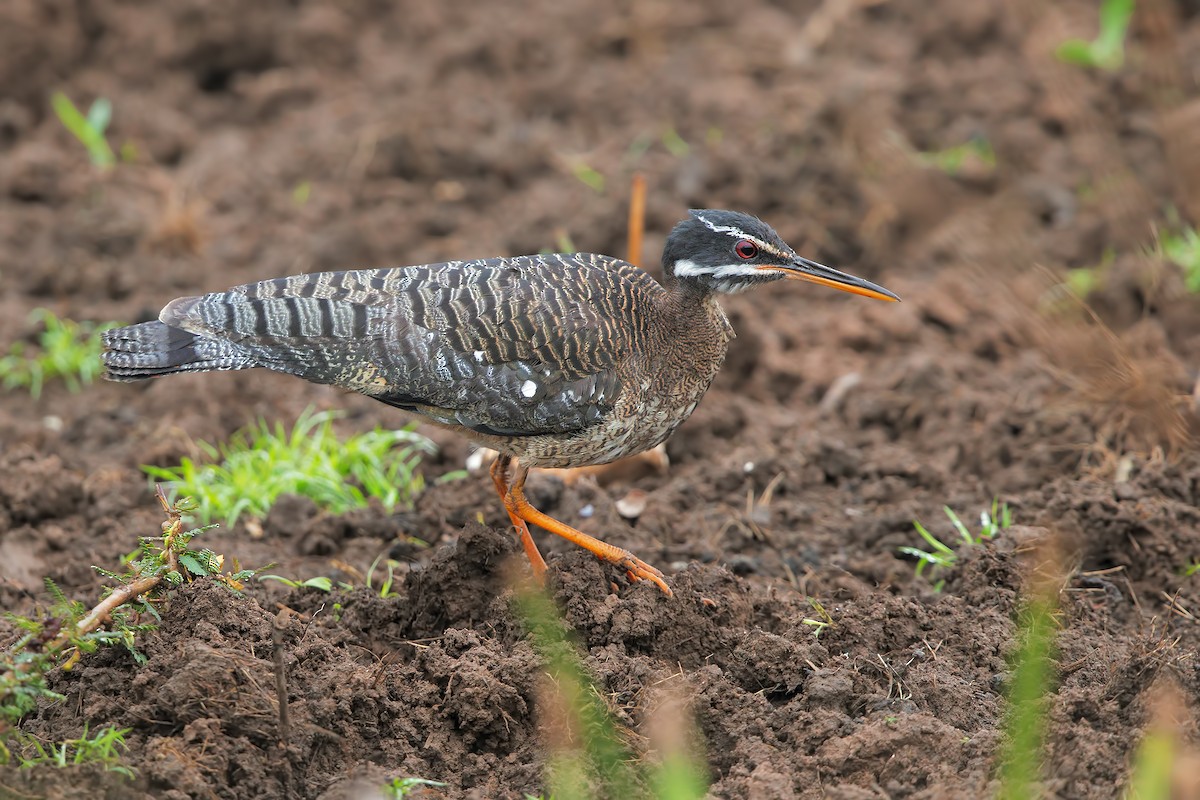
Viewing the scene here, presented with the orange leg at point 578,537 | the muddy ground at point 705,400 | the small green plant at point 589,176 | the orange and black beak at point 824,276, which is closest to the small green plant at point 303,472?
the muddy ground at point 705,400

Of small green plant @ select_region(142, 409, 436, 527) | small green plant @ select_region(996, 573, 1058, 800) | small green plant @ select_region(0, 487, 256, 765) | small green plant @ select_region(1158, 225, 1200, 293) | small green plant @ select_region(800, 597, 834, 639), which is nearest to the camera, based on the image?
small green plant @ select_region(996, 573, 1058, 800)

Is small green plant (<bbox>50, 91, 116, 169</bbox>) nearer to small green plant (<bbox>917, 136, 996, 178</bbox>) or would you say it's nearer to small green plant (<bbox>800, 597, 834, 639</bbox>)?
small green plant (<bbox>917, 136, 996, 178</bbox>)

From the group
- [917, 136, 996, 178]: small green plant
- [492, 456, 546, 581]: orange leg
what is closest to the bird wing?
[492, 456, 546, 581]: orange leg

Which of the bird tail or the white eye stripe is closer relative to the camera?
the bird tail

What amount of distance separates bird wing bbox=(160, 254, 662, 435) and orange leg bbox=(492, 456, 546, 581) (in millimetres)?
340

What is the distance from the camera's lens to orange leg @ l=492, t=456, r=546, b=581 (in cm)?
556

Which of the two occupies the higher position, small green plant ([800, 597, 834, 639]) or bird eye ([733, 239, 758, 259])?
bird eye ([733, 239, 758, 259])

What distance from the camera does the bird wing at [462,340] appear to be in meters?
5.55

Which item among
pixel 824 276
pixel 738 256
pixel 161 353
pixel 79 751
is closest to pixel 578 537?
pixel 738 256

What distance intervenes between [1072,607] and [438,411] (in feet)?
8.38

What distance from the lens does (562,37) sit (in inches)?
436

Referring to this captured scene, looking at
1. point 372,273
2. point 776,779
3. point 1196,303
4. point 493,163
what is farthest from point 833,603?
point 493,163

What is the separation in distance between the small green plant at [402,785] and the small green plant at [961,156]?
19.1 ft

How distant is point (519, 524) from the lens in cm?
571
